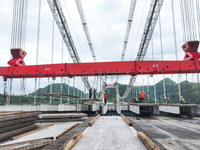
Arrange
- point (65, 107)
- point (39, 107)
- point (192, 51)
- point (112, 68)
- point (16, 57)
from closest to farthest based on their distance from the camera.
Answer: point (192, 51) → point (112, 68) → point (16, 57) → point (39, 107) → point (65, 107)

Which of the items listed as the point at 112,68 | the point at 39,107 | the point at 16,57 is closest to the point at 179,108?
the point at 112,68

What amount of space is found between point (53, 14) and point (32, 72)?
19591 mm

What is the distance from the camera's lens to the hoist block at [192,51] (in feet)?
34.8

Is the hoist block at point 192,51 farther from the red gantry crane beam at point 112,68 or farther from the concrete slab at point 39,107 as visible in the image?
the concrete slab at point 39,107

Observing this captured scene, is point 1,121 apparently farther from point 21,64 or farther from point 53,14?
point 53,14

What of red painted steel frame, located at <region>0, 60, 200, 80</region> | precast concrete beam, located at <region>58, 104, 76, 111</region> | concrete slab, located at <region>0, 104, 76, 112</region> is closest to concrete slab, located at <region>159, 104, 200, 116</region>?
red painted steel frame, located at <region>0, 60, 200, 80</region>

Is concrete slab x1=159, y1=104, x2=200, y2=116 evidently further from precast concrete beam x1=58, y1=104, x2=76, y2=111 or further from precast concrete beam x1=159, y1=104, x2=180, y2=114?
precast concrete beam x1=58, y1=104, x2=76, y2=111

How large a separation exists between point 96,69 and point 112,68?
4.02ft

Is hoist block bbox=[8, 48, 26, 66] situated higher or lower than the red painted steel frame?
higher

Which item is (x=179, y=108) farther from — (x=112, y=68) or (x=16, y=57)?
(x=16, y=57)

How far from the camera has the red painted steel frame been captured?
10.7m

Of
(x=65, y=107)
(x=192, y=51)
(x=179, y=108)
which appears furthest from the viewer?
(x=65, y=107)

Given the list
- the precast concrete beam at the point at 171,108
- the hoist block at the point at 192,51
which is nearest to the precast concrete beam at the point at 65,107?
the precast concrete beam at the point at 171,108

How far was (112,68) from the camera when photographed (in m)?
11.0
